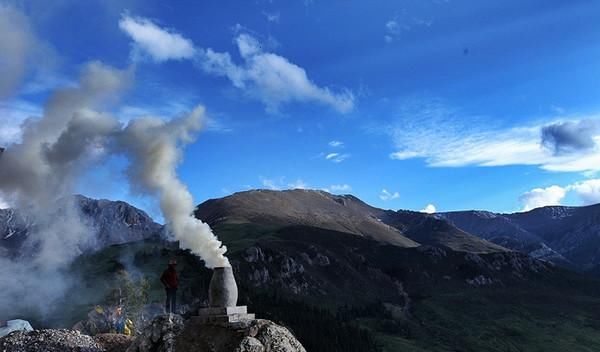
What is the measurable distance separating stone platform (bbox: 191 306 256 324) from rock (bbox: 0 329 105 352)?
8177 millimetres

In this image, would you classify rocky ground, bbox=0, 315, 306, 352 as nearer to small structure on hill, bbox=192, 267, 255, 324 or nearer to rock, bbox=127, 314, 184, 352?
rock, bbox=127, 314, 184, 352

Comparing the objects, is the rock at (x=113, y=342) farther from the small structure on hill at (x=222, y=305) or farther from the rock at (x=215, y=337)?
the small structure on hill at (x=222, y=305)

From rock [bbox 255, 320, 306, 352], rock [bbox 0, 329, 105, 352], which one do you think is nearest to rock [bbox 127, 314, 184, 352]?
rock [bbox 0, 329, 105, 352]

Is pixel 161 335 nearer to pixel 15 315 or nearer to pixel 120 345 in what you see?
pixel 120 345

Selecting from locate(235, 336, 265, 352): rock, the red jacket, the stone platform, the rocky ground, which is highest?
the red jacket

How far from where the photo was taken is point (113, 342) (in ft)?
123

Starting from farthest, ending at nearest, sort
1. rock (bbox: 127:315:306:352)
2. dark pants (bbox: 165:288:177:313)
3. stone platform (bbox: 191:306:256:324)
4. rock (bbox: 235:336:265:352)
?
dark pants (bbox: 165:288:177:313) → stone platform (bbox: 191:306:256:324) → rock (bbox: 127:315:306:352) → rock (bbox: 235:336:265:352)

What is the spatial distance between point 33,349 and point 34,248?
597 feet

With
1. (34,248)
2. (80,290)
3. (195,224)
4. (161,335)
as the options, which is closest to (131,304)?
(195,224)

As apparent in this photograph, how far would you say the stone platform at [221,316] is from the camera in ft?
98.9

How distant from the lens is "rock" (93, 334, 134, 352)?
3569 centimetres

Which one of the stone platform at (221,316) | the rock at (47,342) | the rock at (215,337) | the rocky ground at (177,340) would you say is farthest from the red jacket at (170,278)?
the stone platform at (221,316)

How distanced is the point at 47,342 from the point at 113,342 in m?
4.18

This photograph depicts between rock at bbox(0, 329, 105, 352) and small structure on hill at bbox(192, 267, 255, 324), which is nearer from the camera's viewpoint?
small structure on hill at bbox(192, 267, 255, 324)
